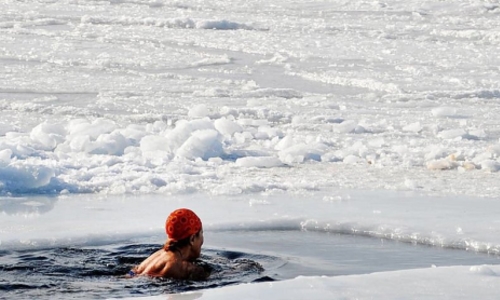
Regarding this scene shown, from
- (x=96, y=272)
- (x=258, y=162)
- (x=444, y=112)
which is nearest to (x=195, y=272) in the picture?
(x=96, y=272)

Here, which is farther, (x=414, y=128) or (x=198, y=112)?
(x=198, y=112)

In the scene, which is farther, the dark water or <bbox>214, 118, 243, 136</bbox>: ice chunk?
<bbox>214, 118, 243, 136</bbox>: ice chunk

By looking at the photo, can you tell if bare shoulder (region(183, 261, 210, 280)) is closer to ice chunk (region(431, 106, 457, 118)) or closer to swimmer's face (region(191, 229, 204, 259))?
swimmer's face (region(191, 229, 204, 259))

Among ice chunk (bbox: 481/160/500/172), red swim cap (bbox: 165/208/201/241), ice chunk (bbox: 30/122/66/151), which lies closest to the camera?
red swim cap (bbox: 165/208/201/241)

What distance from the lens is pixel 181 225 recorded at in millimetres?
5715

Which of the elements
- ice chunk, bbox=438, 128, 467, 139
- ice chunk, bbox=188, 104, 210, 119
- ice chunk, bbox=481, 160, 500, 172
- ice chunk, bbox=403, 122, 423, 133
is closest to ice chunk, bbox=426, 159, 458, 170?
ice chunk, bbox=481, 160, 500, 172

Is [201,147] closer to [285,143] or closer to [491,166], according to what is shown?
[285,143]

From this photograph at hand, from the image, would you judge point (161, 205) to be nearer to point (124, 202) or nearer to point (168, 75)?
point (124, 202)

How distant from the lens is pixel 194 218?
576 centimetres

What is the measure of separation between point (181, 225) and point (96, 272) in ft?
1.82

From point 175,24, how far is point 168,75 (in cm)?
456

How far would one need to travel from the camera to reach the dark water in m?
5.32

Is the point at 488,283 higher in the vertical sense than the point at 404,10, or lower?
lower

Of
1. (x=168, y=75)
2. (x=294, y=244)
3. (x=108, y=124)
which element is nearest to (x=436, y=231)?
(x=294, y=244)
